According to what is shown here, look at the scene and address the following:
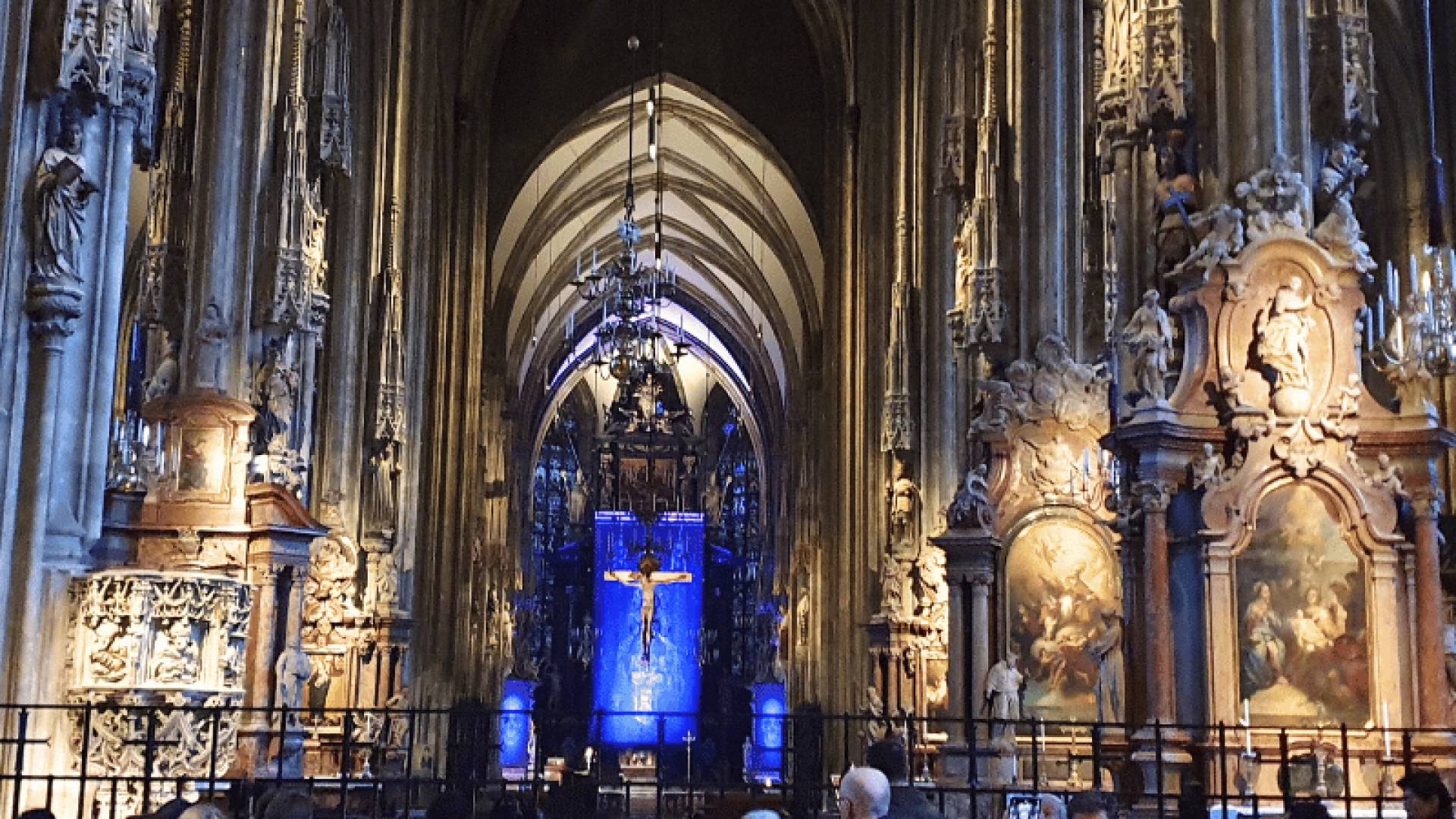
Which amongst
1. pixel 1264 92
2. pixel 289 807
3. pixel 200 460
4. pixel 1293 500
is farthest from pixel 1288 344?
pixel 200 460

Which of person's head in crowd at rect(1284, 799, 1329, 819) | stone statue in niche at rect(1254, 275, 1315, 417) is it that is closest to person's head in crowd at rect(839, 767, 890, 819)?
person's head in crowd at rect(1284, 799, 1329, 819)

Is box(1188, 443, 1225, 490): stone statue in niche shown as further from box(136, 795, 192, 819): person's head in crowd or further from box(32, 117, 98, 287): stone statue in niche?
box(32, 117, 98, 287): stone statue in niche

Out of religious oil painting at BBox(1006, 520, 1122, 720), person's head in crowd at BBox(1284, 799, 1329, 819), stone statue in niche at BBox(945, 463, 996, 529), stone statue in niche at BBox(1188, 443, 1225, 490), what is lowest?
person's head in crowd at BBox(1284, 799, 1329, 819)

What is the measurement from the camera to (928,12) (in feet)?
88.3

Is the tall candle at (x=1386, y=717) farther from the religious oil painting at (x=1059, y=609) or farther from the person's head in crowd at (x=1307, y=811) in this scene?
the religious oil painting at (x=1059, y=609)

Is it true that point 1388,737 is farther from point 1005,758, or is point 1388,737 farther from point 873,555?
point 873,555

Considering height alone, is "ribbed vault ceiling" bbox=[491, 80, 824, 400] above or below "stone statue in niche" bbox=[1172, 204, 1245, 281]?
above

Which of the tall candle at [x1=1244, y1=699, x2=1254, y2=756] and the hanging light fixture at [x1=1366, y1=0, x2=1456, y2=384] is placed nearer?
the tall candle at [x1=1244, y1=699, x2=1254, y2=756]

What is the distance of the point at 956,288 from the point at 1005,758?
6.67 meters

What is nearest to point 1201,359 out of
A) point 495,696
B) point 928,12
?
point 928,12

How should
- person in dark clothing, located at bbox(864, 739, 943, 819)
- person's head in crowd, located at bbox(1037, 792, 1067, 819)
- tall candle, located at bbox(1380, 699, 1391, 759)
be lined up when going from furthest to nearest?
tall candle, located at bbox(1380, 699, 1391, 759) < person's head in crowd, located at bbox(1037, 792, 1067, 819) < person in dark clothing, located at bbox(864, 739, 943, 819)

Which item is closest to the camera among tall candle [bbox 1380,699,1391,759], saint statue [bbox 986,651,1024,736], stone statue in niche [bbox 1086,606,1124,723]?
tall candle [bbox 1380,699,1391,759]

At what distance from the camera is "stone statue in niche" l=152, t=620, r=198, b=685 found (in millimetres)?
13422

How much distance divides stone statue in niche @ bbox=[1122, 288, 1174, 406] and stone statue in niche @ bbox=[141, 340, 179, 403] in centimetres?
959
